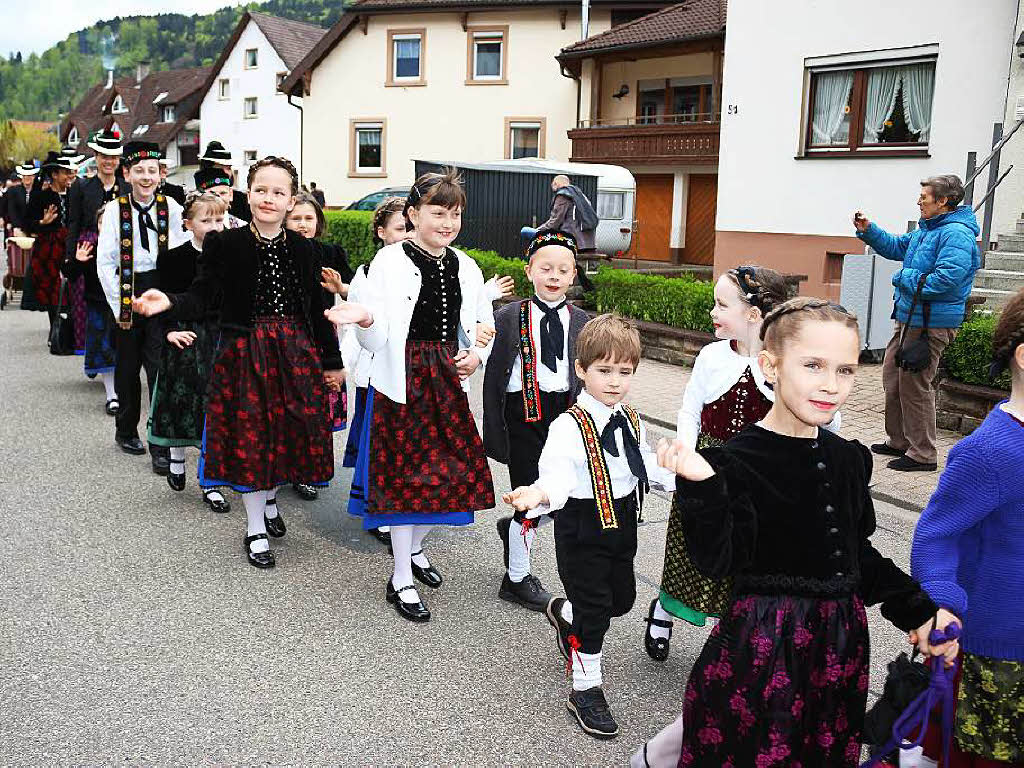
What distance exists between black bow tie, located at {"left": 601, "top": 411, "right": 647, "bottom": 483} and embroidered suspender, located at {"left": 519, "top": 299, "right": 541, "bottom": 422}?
953 millimetres

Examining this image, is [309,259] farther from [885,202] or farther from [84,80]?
[84,80]

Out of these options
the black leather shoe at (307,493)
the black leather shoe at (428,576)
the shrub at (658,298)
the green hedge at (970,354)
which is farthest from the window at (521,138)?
the black leather shoe at (428,576)

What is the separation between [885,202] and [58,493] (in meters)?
12.5

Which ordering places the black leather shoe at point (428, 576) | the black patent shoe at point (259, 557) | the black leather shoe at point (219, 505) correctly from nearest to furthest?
1. the black leather shoe at point (428, 576)
2. the black patent shoe at point (259, 557)
3. the black leather shoe at point (219, 505)

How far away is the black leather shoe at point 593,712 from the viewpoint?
373cm

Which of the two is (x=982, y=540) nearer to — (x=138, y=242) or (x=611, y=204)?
(x=138, y=242)

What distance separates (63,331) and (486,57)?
2544 centimetres

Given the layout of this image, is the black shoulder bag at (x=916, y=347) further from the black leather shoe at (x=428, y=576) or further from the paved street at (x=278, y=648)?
the black leather shoe at (x=428, y=576)

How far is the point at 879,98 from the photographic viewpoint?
1538 centimetres

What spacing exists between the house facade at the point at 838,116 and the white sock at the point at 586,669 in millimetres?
12136

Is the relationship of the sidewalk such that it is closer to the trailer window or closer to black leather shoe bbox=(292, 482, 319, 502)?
black leather shoe bbox=(292, 482, 319, 502)

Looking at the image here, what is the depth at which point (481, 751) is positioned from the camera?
3.61m

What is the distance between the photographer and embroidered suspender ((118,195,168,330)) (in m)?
7.15

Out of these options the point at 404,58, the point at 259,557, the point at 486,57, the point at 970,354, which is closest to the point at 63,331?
the point at 259,557
